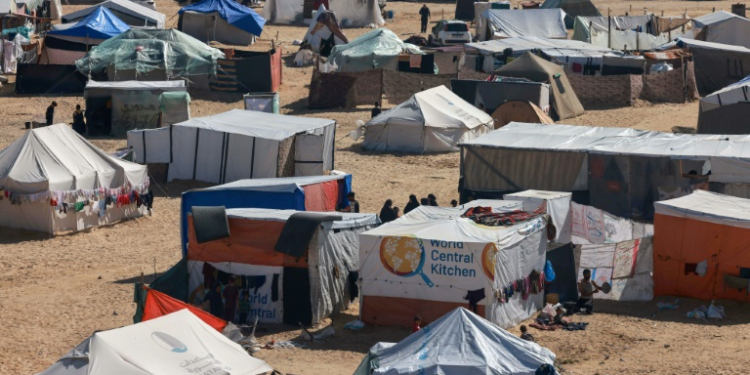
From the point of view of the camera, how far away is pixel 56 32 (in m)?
41.6

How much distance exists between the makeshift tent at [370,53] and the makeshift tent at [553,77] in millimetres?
5575

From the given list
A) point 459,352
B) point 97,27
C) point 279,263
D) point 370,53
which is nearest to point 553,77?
point 370,53

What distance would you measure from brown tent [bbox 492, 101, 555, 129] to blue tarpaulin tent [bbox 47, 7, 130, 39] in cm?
1578

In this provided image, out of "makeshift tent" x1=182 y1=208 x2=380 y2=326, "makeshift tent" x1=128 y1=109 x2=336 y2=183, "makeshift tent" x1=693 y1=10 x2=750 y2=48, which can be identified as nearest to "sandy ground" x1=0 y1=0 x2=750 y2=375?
"makeshift tent" x1=182 y1=208 x2=380 y2=326

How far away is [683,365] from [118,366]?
7.07m

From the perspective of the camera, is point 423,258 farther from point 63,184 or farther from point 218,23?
point 218,23

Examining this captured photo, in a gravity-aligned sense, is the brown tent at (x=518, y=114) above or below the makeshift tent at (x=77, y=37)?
below

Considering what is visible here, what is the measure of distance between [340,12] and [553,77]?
64.6ft

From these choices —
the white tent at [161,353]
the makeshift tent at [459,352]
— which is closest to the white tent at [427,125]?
the makeshift tent at [459,352]

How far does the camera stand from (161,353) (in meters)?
14.2

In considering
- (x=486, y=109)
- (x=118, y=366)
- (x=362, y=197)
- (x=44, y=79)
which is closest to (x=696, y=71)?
(x=486, y=109)

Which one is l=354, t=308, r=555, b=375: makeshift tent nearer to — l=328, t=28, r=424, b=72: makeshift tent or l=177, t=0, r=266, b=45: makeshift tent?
l=328, t=28, r=424, b=72: makeshift tent

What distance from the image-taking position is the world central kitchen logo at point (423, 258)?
56.0ft

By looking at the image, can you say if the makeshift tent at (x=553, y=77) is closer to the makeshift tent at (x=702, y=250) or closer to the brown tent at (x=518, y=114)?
the brown tent at (x=518, y=114)
